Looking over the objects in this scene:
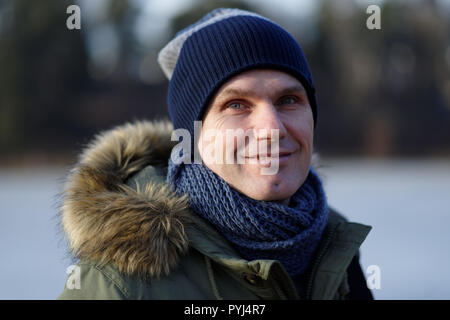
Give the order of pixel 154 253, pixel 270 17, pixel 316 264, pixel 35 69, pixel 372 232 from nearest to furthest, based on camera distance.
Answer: pixel 154 253 < pixel 316 264 < pixel 372 232 < pixel 35 69 < pixel 270 17

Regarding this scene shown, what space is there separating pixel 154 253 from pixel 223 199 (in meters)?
0.25

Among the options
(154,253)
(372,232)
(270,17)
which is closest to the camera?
(154,253)

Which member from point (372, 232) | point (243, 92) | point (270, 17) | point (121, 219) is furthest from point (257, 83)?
point (270, 17)

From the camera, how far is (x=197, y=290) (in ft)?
4.07

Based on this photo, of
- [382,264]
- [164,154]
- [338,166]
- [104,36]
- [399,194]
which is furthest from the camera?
[104,36]

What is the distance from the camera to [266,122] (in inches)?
52.6

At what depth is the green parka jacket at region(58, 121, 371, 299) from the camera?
3.93 feet

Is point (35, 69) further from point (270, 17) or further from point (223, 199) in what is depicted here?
point (223, 199)

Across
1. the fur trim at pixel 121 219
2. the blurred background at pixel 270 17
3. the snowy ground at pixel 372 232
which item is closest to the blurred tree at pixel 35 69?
the blurred background at pixel 270 17

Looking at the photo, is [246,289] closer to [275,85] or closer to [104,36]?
[275,85]

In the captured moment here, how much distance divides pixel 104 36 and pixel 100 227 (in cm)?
1936

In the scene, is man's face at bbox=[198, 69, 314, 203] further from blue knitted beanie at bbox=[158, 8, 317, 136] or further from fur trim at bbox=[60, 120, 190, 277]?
fur trim at bbox=[60, 120, 190, 277]
